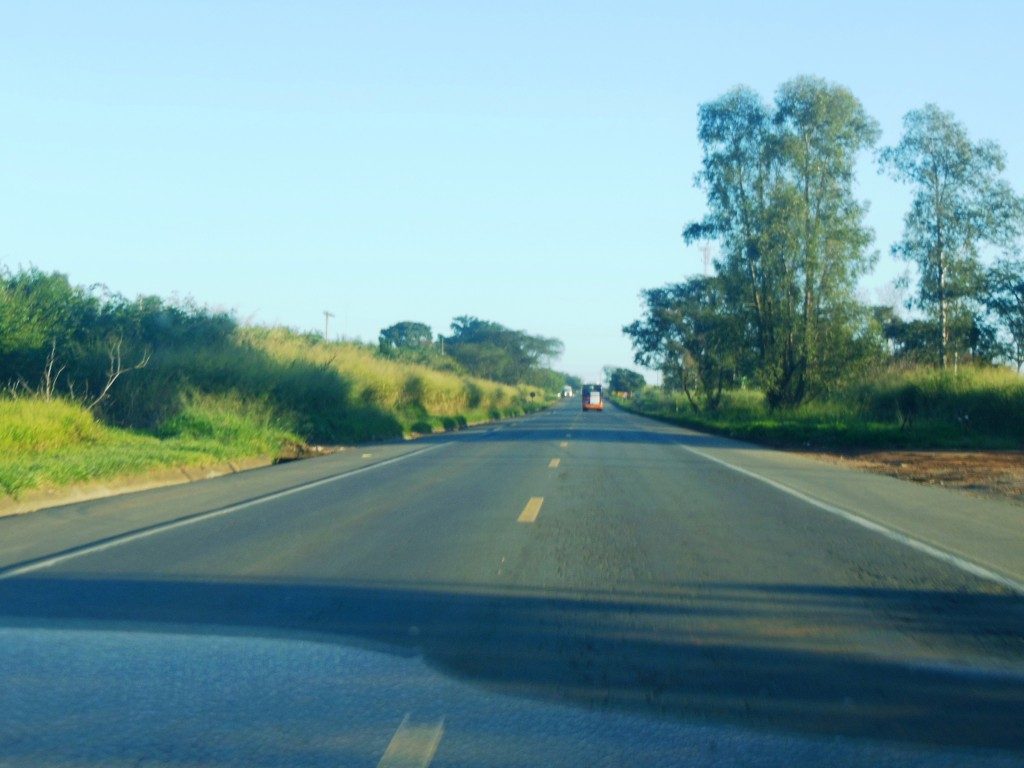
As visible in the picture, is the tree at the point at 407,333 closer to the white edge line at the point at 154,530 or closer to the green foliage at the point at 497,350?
the green foliage at the point at 497,350

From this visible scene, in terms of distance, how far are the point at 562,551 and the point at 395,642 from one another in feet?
11.8

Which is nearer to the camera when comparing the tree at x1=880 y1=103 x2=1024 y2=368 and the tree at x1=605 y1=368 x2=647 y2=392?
the tree at x1=880 y1=103 x2=1024 y2=368

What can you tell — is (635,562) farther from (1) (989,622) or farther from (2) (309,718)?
(2) (309,718)

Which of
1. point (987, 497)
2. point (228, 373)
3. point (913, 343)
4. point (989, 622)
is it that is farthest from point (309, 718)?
point (913, 343)

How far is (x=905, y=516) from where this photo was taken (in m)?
13.1

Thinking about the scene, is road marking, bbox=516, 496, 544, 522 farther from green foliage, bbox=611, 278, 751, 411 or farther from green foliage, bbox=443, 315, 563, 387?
green foliage, bbox=443, 315, 563, 387

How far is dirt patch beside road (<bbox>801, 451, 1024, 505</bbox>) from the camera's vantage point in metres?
18.0

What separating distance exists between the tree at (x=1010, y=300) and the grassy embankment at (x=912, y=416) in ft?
17.2

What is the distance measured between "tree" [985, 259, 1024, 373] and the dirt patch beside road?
14964mm

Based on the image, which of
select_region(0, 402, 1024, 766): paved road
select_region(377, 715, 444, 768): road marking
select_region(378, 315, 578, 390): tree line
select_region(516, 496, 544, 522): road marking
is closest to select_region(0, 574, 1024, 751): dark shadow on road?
select_region(0, 402, 1024, 766): paved road

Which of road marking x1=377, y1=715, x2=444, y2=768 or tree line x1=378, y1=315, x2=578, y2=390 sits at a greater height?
tree line x1=378, y1=315, x2=578, y2=390

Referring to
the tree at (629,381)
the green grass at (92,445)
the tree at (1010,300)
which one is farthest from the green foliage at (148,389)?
the tree at (629,381)

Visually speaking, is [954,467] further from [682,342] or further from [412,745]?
[682,342]

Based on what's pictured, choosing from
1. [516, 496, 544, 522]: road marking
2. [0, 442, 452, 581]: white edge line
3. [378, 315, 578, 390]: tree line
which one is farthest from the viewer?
[378, 315, 578, 390]: tree line
